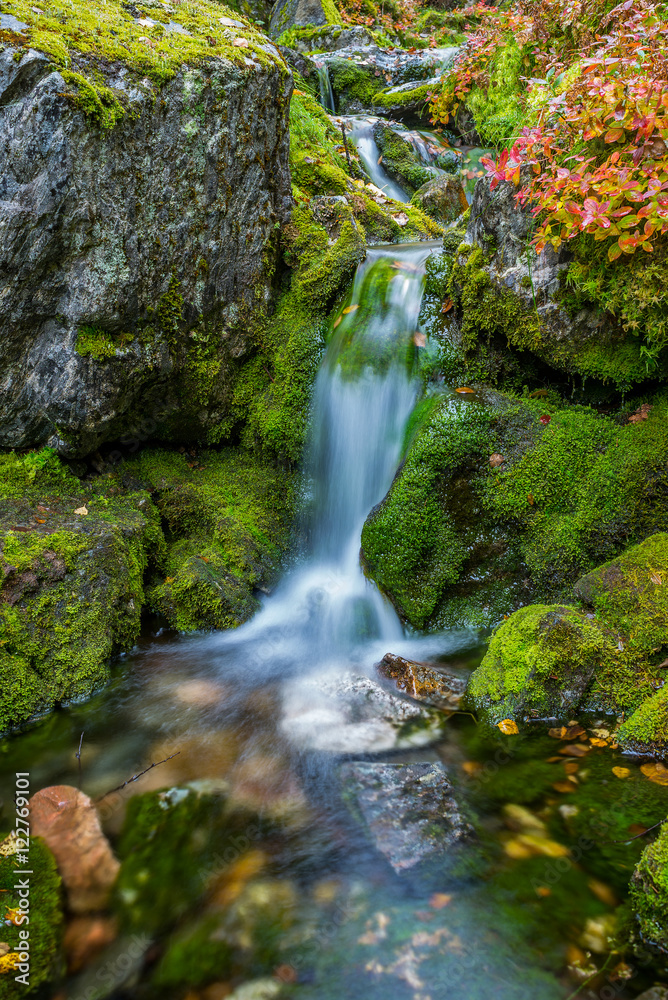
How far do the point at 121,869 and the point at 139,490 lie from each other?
3.78 metres

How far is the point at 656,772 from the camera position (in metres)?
2.96

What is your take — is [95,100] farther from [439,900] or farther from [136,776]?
[439,900]

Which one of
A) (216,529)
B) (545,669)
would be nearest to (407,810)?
(545,669)

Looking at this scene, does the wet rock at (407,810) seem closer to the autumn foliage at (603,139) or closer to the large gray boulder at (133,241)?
the autumn foliage at (603,139)

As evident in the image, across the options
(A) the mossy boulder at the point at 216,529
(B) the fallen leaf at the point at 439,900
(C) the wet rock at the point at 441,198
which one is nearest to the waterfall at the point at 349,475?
(A) the mossy boulder at the point at 216,529

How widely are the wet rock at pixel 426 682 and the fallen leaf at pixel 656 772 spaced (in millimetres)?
1138

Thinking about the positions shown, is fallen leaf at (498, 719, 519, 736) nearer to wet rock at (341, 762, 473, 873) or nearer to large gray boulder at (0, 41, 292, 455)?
wet rock at (341, 762, 473, 873)

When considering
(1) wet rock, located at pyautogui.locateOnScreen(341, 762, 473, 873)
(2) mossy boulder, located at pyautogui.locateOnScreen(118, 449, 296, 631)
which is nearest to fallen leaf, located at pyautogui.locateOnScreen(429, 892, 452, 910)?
(1) wet rock, located at pyautogui.locateOnScreen(341, 762, 473, 873)

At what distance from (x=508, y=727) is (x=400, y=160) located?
1042 centimetres

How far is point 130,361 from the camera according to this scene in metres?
5.29

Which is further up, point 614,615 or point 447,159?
point 447,159

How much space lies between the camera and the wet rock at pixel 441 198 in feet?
29.9

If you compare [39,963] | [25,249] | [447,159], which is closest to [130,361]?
[25,249]

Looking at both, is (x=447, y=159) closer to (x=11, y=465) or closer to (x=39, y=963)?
(x=11, y=465)
